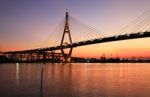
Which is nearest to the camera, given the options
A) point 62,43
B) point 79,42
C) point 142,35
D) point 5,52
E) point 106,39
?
point 142,35

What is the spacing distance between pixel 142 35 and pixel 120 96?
23.6 meters

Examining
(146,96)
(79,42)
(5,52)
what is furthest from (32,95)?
(5,52)

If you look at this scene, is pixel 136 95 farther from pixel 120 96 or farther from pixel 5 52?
pixel 5 52

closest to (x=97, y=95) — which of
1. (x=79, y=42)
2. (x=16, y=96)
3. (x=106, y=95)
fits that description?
(x=106, y=95)

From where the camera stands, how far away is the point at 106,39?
5222 centimetres

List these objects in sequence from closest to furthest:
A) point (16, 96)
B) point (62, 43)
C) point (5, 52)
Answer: point (16, 96), point (62, 43), point (5, 52)

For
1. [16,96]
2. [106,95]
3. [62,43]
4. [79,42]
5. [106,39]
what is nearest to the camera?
[16,96]

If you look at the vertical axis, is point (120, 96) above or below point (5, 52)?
below

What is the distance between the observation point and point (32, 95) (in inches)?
814

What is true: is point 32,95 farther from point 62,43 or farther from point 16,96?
point 62,43

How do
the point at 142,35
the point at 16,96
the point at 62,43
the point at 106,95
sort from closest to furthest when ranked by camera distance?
the point at 16,96 < the point at 106,95 < the point at 142,35 < the point at 62,43

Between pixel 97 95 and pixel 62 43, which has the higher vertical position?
pixel 62 43

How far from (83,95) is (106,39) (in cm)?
3191

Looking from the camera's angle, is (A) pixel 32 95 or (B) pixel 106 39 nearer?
(A) pixel 32 95
